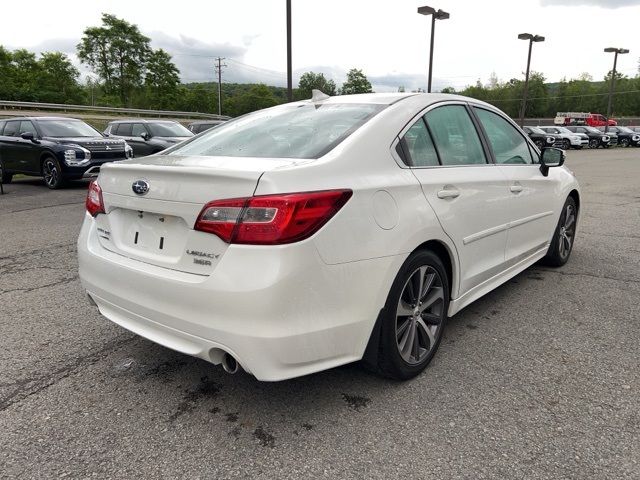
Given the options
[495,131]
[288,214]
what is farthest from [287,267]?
[495,131]

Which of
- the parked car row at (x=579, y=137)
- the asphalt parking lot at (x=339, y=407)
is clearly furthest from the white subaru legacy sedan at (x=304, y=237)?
the parked car row at (x=579, y=137)

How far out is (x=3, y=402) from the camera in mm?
2633

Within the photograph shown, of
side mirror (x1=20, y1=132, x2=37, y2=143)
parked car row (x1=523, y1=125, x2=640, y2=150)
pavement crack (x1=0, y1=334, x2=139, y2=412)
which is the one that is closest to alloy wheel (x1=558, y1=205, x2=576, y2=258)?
pavement crack (x1=0, y1=334, x2=139, y2=412)

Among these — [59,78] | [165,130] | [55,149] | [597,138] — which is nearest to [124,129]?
[165,130]

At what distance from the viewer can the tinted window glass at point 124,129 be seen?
14.1 metres

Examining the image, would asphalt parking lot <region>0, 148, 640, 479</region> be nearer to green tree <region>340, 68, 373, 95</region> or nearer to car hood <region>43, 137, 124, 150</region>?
car hood <region>43, 137, 124, 150</region>

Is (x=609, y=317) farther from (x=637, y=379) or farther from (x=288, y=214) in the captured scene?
(x=288, y=214)

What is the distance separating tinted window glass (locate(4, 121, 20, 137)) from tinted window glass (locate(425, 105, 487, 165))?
38.7 feet

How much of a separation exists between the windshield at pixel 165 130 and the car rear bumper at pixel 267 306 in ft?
40.1

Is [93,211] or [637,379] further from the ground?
[93,211]

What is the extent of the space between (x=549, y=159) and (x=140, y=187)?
3471 millimetres

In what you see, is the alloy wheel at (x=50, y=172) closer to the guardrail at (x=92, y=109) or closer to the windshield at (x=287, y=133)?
the windshield at (x=287, y=133)

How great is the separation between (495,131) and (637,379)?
6.49ft

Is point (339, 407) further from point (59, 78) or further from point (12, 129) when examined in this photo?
point (59, 78)
